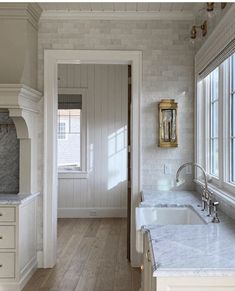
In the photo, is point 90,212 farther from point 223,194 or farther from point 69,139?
point 223,194

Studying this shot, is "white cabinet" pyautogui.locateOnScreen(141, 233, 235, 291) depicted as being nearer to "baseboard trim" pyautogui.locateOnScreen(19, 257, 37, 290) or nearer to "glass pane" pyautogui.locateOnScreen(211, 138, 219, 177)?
"glass pane" pyautogui.locateOnScreen(211, 138, 219, 177)

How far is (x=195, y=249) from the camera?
5.95ft

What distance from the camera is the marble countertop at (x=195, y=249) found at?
5.03 ft

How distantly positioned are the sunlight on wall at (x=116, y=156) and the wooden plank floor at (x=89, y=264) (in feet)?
3.29

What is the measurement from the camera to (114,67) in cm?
690

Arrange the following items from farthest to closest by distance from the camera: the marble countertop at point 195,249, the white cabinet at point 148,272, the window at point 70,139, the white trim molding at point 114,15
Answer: the window at point 70,139, the white trim molding at point 114,15, the white cabinet at point 148,272, the marble countertop at point 195,249

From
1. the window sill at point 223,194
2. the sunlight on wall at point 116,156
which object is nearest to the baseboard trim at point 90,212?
the sunlight on wall at point 116,156

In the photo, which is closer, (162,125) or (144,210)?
(144,210)

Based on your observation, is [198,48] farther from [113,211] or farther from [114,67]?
[113,211]

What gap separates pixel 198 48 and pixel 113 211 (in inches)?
152

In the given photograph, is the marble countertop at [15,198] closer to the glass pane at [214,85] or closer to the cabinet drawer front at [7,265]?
the cabinet drawer front at [7,265]

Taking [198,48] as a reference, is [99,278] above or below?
below

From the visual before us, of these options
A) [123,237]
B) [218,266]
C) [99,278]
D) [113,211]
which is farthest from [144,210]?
[113,211]

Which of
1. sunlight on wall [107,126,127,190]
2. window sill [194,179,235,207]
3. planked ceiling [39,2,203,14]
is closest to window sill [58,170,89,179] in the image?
sunlight on wall [107,126,127,190]
